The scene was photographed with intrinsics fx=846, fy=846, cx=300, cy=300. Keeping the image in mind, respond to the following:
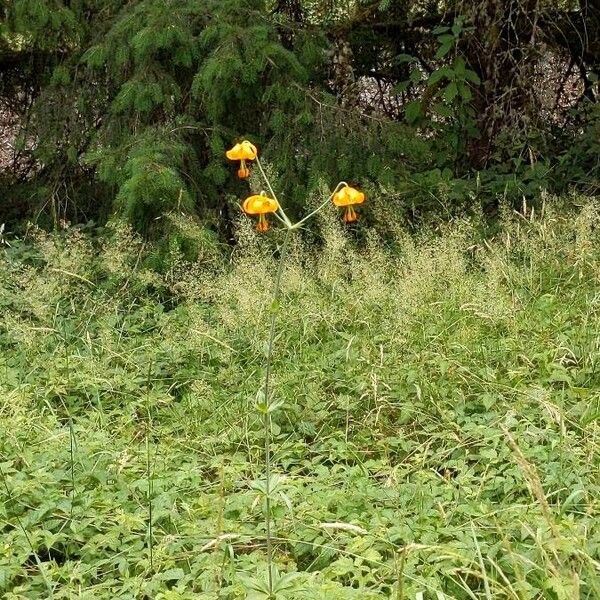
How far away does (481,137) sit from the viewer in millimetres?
5824

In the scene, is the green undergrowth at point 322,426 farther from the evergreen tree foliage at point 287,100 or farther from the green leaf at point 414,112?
the green leaf at point 414,112

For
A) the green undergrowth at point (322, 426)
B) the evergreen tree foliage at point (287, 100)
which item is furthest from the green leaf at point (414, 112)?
the green undergrowth at point (322, 426)

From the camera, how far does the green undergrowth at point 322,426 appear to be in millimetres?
2049

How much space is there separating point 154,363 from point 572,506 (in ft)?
6.36

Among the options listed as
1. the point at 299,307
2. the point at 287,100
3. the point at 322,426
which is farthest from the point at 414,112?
the point at 322,426

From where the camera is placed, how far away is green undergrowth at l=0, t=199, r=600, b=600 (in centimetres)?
205

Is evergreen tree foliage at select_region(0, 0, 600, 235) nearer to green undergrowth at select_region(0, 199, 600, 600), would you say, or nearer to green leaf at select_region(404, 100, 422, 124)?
green leaf at select_region(404, 100, 422, 124)

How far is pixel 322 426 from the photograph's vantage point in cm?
301

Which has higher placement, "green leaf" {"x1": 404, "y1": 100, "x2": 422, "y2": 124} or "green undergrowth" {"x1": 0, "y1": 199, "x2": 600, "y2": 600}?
"green leaf" {"x1": 404, "y1": 100, "x2": 422, "y2": 124}

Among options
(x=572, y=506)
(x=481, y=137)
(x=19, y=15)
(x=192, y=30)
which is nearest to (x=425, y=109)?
(x=481, y=137)

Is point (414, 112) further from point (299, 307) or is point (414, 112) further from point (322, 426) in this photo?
point (322, 426)

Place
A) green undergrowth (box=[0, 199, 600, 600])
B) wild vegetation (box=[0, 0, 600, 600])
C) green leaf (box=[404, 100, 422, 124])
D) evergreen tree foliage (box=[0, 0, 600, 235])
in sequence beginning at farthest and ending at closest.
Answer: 1. green leaf (box=[404, 100, 422, 124])
2. evergreen tree foliage (box=[0, 0, 600, 235])
3. wild vegetation (box=[0, 0, 600, 600])
4. green undergrowth (box=[0, 199, 600, 600])

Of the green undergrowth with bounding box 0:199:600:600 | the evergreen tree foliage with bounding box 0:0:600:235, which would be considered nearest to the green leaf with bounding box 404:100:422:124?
the evergreen tree foliage with bounding box 0:0:600:235

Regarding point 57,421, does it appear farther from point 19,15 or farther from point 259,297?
point 19,15
